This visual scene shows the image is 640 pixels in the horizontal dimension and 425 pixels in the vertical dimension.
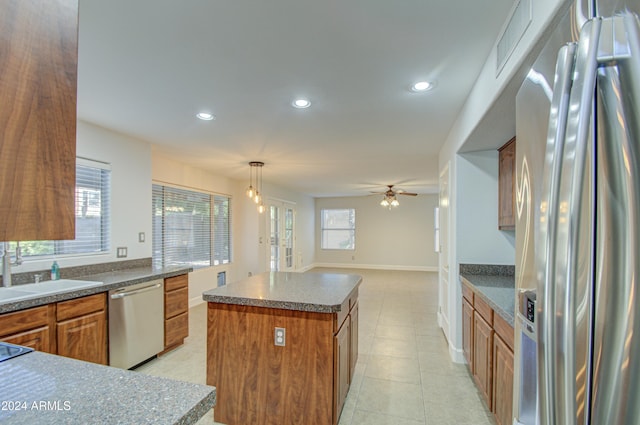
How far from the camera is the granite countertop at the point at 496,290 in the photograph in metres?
1.74

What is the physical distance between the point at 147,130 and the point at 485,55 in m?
3.15

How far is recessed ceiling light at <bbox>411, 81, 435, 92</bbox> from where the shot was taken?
2.11m

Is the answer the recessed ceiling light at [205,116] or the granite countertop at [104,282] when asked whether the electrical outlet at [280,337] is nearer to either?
the granite countertop at [104,282]

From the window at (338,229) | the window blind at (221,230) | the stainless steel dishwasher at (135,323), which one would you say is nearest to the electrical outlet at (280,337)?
the stainless steel dishwasher at (135,323)

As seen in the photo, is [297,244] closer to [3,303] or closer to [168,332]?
[168,332]

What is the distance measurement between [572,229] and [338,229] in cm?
937

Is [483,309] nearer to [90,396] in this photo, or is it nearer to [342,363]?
[342,363]

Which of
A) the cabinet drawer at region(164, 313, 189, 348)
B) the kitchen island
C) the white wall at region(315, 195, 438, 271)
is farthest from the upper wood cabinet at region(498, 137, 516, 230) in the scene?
the white wall at region(315, 195, 438, 271)

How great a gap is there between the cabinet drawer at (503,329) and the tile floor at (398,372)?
2.53ft

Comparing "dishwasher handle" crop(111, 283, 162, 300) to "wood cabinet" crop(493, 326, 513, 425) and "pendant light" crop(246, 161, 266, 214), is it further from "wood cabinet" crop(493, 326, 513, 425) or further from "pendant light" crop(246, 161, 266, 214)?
"wood cabinet" crop(493, 326, 513, 425)

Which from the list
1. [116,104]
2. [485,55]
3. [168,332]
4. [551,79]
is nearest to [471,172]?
[485,55]

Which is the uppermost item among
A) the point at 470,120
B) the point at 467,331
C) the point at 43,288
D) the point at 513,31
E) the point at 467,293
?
the point at 513,31

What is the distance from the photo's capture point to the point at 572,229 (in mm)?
527

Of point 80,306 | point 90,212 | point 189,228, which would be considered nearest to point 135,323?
point 80,306
